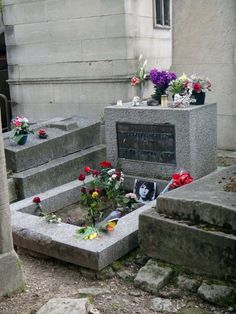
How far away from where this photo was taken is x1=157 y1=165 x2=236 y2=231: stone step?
441 cm

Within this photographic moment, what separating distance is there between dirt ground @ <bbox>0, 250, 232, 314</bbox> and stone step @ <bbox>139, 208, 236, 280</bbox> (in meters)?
0.30

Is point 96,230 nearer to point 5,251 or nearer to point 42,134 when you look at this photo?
point 5,251

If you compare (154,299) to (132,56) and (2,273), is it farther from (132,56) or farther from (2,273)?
(132,56)

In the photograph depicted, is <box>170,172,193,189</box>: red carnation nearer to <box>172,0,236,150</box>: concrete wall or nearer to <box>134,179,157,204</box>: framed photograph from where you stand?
<box>134,179,157,204</box>: framed photograph

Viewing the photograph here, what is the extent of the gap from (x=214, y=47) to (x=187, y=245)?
19.3 ft

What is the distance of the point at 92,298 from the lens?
14.3 feet

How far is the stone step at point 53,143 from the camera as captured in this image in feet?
22.3

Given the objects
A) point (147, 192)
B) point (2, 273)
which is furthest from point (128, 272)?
point (147, 192)

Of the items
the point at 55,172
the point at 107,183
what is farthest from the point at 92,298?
the point at 55,172

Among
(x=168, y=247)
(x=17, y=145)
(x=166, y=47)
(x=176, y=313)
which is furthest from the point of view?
(x=166, y=47)

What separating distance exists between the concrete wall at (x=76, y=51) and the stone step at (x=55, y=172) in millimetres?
2442

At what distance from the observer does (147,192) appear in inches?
274

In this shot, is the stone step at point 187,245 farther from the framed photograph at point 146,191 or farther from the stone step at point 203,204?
the framed photograph at point 146,191

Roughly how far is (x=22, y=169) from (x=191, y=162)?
101 inches
